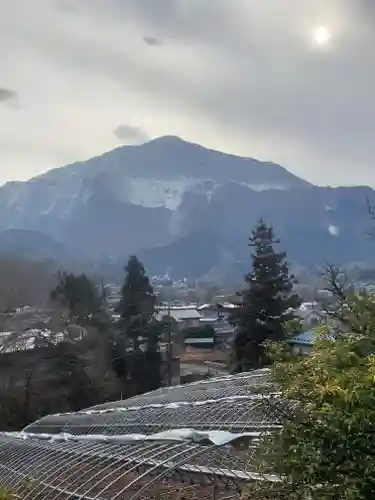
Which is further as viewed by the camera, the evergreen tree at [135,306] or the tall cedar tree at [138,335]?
the evergreen tree at [135,306]

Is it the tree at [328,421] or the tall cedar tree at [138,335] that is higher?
the tree at [328,421]

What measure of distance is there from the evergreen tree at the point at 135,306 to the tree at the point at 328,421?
21634 mm

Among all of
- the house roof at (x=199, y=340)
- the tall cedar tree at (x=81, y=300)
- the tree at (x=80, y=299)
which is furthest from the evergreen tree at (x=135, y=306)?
the house roof at (x=199, y=340)

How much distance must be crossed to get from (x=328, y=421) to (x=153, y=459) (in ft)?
15.0

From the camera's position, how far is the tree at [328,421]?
12.1 feet

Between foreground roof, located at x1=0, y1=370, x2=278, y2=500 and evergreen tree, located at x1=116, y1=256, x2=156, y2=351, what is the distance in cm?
1460

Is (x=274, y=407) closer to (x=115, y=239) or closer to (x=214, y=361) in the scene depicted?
(x=214, y=361)

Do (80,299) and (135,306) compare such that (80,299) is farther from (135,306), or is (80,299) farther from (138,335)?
(138,335)

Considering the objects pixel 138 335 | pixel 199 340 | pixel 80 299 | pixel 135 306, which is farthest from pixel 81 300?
pixel 199 340

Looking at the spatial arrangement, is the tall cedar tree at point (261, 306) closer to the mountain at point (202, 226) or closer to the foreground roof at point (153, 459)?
the foreground roof at point (153, 459)

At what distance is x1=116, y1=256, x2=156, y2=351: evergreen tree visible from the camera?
26.1m

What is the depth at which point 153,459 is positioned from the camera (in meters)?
7.87

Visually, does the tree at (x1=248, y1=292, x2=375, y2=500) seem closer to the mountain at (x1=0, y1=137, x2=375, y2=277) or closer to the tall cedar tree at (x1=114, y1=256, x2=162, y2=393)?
the tall cedar tree at (x1=114, y1=256, x2=162, y2=393)

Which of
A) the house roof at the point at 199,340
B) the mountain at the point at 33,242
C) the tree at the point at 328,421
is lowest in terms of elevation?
the house roof at the point at 199,340
